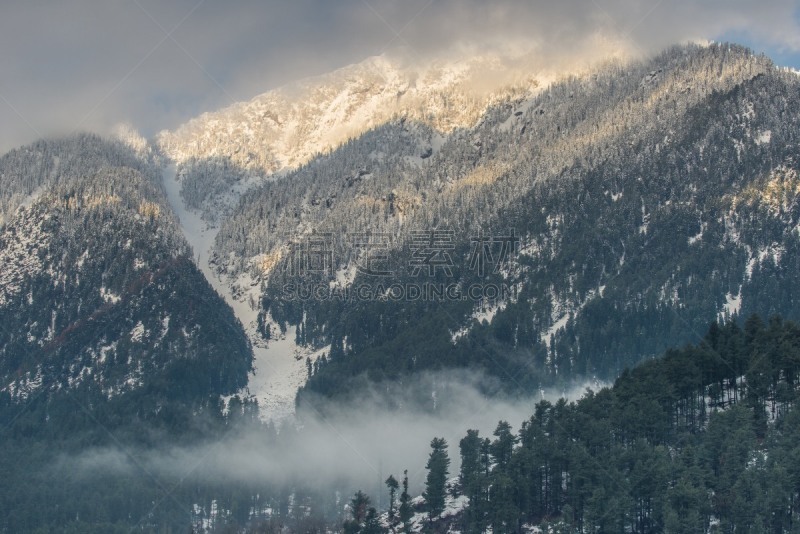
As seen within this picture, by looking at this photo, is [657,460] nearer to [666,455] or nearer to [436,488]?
[666,455]

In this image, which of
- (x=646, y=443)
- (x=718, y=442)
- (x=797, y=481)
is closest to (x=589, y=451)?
(x=646, y=443)

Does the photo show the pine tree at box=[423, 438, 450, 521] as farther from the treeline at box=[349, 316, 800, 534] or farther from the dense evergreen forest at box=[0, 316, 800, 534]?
the treeline at box=[349, 316, 800, 534]

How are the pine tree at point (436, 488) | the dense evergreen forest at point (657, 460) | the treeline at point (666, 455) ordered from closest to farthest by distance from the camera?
the treeline at point (666, 455)
the dense evergreen forest at point (657, 460)
the pine tree at point (436, 488)

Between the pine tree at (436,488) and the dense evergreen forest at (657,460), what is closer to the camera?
the dense evergreen forest at (657,460)

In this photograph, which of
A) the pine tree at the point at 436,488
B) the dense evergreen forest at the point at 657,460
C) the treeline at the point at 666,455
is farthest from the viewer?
the pine tree at the point at 436,488

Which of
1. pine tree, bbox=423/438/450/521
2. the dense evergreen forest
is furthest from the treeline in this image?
pine tree, bbox=423/438/450/521

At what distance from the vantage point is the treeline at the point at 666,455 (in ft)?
500

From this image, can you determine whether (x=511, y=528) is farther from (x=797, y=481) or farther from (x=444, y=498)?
(x=797, y=481)

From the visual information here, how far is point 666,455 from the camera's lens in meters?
165

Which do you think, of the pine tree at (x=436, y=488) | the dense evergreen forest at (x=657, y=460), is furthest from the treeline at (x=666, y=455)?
the pine tree at (x=436, y=488)

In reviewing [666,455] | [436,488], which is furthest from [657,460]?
[436,488]

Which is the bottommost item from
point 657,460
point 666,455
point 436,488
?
point 436,488

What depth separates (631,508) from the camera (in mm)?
159625

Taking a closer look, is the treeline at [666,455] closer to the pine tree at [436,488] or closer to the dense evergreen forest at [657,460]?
the dense evergreen forest at [657,460]
